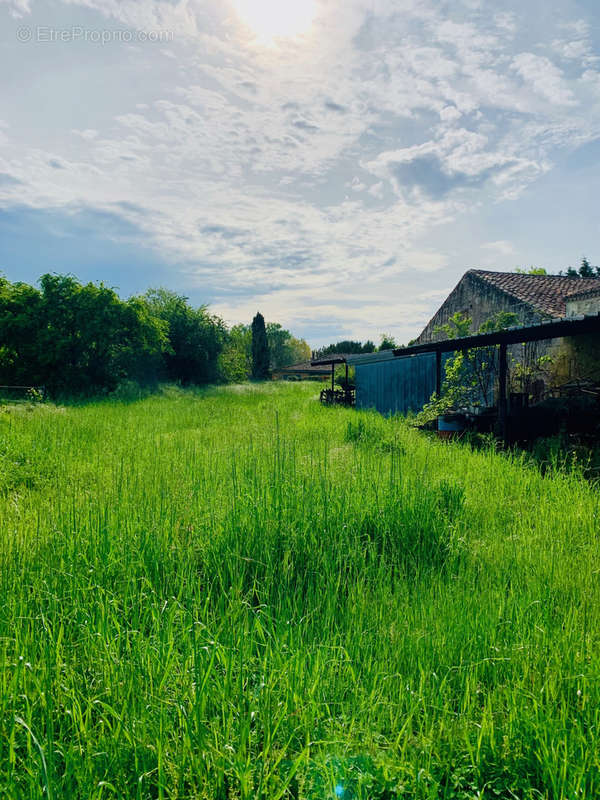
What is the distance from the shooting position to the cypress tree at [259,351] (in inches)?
1779

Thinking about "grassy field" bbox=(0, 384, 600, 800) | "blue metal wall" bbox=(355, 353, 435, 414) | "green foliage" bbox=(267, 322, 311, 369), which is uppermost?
"green foliage" bbox=(267, 322, 311, 369)

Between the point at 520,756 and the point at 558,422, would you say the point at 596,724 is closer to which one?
the point at 520,756

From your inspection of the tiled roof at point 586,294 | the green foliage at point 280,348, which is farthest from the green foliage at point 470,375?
the green foliage at point 280,348

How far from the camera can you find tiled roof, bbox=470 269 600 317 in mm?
16823

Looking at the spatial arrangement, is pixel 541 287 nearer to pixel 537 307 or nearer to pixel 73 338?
pixel 537 307

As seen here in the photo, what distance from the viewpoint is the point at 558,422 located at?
816cm

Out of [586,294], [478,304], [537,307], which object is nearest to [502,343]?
[537,307]

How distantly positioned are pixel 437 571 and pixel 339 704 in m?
1.70

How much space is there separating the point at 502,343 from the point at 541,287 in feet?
41.8

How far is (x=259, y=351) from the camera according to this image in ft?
149

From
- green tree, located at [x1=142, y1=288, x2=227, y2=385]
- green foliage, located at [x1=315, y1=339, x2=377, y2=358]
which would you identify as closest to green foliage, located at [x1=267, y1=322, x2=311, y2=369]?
green foliage, located at [x1=315, y1=339, x2=377, y2=358]

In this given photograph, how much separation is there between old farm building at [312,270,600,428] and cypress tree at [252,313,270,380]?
2434 cm

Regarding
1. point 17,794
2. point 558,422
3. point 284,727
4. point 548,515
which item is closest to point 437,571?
point 548,515

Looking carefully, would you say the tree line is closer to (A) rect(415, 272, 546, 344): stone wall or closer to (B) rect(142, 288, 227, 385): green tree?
(B) rect(142, 288, 227, 385): green tree
